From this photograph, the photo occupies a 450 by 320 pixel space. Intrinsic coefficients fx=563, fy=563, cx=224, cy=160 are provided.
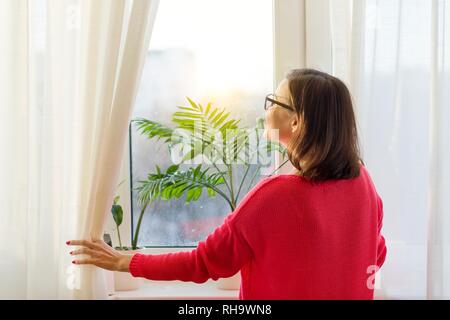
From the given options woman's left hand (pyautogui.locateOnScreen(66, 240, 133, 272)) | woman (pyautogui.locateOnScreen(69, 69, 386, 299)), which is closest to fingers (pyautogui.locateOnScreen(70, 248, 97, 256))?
woman's left hand (pyautogui.locateOnScreen(66, 240, 133, 272))

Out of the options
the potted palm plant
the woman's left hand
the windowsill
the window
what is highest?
the window

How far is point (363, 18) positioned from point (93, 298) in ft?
3.88

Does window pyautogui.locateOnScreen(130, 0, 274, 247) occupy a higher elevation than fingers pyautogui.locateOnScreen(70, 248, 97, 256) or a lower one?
higher

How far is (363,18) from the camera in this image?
1746 mm

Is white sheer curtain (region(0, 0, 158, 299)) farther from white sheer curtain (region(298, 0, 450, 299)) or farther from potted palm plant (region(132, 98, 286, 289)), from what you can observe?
white sheer curtain (region(298, 0, 450, 299))

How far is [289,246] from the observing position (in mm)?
1312

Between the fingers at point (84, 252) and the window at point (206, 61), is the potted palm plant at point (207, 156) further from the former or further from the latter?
the fingers at point (84, 252)

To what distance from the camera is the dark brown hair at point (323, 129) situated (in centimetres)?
135

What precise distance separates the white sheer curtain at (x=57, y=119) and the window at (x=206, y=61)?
1.14 feet

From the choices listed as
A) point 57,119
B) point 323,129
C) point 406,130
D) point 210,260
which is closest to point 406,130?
point 406,130

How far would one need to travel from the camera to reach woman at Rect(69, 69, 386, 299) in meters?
1.30

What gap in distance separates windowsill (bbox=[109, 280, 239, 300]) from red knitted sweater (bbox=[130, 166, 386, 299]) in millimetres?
527

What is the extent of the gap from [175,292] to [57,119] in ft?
2.34

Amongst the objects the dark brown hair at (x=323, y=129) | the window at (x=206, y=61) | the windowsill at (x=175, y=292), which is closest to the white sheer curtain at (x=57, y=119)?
the windowsill at (x=175, y=292)
